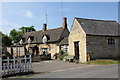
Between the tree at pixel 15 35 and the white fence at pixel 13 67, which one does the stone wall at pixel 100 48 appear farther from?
the tree at pixel 15 35

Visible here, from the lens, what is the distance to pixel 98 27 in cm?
2298

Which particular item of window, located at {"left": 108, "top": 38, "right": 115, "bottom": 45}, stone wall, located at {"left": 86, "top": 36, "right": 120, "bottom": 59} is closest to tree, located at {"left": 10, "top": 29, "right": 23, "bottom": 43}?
stone wall, located at {"left": 86, "top": 36, "right": 120, "bottom": 59}

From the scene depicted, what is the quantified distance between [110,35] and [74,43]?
18.4 ft

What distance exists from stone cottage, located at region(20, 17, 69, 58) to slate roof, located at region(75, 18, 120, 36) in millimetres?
5232

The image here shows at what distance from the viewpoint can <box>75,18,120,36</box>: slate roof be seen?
21.7 meters

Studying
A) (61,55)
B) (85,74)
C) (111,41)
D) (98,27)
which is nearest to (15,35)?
(61,55)

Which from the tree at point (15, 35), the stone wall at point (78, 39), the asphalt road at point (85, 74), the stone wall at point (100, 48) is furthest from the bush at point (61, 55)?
the tree at point (15, 35)

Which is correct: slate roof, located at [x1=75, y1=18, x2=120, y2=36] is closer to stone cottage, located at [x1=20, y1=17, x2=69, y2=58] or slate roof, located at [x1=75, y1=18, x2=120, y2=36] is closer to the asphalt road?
stone cottage, located at [x1=20, y1=17, x2=69, y2=58]

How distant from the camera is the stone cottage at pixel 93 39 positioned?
68.2 ft

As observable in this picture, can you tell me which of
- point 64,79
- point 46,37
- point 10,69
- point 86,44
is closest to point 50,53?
point 46,37

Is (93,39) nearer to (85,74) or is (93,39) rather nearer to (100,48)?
(100,48)

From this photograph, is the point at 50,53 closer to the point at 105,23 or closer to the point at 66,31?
the point at 66,31

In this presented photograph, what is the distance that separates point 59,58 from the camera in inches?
994

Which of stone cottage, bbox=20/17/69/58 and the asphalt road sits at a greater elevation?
stone cottage, bbox=20/17/69/58
